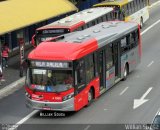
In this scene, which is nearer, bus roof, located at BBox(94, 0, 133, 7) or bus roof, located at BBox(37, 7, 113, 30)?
bus roof, located at BBox(37, 7, 113, 30)

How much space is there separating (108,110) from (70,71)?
8.91 ft

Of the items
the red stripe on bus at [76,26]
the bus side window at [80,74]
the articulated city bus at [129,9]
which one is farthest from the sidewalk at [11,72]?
the articulated city bus at [129,9]

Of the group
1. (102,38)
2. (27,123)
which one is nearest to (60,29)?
(102,38)

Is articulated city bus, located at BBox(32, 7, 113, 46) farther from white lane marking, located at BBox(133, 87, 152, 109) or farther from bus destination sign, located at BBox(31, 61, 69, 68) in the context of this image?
bus destination sign, located at BBox(31, 61, 69, 68)

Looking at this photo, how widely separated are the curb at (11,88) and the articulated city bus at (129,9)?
515 inches

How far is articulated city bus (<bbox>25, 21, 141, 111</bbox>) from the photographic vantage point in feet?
69.8

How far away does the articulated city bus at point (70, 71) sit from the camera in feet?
69.8

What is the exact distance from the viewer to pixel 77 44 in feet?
74.3

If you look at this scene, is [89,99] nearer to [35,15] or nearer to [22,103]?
[22,103]

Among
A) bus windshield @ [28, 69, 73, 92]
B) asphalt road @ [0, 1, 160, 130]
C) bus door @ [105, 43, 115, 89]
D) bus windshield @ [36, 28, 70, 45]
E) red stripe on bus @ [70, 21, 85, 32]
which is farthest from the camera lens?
red stripe on bus @ [70, 21, 85, 32]

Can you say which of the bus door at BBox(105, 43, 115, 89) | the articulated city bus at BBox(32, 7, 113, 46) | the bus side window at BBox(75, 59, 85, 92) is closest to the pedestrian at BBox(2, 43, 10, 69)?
the articulated city bus at BBox(32, 7, 113, 46)

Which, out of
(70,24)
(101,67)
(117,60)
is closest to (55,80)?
(101,67)

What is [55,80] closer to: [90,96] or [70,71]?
[70,71]

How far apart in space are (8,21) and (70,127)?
40.3 ft
